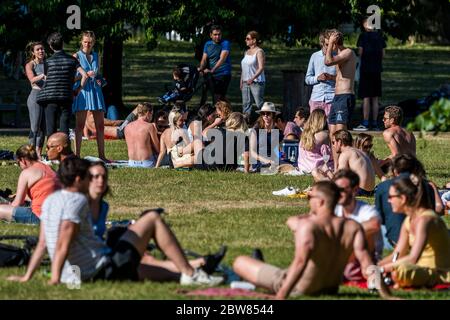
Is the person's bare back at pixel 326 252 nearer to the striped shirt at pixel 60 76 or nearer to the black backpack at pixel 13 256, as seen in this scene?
the black backpack at pixel 13 256

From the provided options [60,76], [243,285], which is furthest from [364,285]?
[60,76]

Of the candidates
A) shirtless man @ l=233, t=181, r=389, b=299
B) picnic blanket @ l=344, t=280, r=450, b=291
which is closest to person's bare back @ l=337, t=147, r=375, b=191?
picnic blanket @ l=344, t=280, r=450, b=291

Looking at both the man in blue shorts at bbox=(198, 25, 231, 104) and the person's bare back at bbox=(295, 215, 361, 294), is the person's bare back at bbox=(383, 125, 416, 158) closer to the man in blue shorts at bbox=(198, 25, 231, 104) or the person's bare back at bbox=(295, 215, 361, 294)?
the person's bare back at bbox=(295, 215, 361, 294)

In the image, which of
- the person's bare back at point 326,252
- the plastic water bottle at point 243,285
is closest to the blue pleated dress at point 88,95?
the plastic water bottle at point 243,285

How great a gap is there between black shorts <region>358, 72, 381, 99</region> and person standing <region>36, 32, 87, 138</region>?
322 inches

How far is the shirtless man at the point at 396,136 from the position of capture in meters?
15.9

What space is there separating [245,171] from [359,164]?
3.32 m

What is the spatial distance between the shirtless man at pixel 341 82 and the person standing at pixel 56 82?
352 cm

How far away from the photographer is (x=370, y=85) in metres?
24.9

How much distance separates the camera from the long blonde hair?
685 inches

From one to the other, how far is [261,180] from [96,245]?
7.48 metres

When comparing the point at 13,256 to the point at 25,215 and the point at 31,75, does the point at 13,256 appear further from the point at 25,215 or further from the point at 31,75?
the point at 31,75
